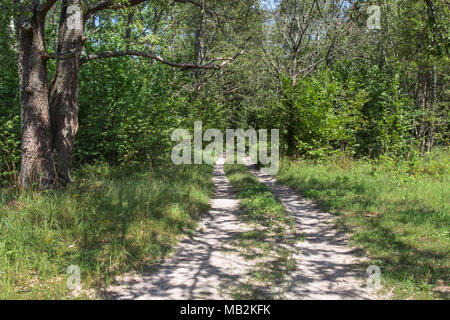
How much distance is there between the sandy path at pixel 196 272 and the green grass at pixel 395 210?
2.10 meters

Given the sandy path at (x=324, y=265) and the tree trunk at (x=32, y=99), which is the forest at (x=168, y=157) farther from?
the sandy path at (x=324, y=265)

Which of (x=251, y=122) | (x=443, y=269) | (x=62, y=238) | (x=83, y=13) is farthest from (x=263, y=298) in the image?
(x=251, y=122)

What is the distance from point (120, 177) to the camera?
9484 mm

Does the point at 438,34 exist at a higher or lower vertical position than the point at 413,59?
lower

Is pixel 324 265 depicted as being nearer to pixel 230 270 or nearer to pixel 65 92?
pixel 230 270

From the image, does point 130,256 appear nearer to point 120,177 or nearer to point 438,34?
point 120,177

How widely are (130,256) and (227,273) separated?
1473 mm

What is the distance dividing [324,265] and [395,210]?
10.5ft

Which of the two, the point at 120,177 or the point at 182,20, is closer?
the point at 120,177

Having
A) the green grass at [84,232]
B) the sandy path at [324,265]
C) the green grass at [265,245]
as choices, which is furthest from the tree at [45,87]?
the sandy path at [324,265]

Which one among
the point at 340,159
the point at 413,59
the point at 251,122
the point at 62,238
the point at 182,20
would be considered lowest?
the point at 62,238

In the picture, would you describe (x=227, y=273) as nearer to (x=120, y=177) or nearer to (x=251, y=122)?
(x=120, y=177)
